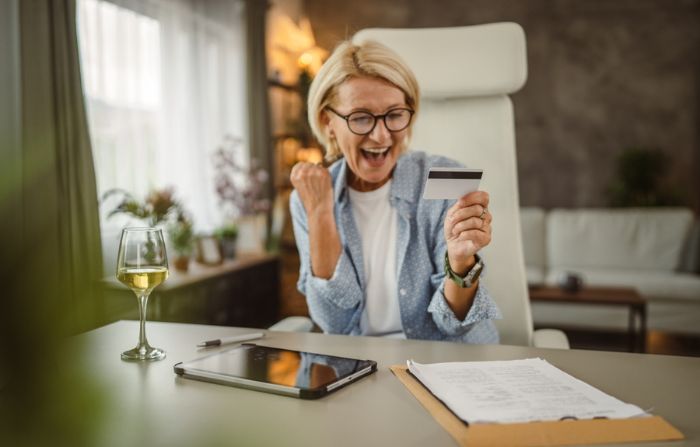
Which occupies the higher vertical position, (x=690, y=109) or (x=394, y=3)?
(x=394, y=3)

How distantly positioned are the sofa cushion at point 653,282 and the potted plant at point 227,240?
1.78 metres

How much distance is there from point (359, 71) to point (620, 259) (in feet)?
10.8

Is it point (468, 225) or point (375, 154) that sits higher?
point (375, 154)

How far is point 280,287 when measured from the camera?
368 centimetres

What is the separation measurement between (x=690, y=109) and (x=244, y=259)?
13.0 ft

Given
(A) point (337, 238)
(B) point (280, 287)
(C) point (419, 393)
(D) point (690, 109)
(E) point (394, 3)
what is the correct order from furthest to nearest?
(E) point (394, 3)
(D) point (690, 109)
(B) point (280, 287)
(A) point (337, 238)
(C) point (419, 393)

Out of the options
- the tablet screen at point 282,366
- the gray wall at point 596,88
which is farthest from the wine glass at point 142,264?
the gray wall at point 596,88

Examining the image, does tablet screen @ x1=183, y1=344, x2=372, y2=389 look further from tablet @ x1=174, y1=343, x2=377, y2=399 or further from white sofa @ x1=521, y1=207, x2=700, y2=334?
white sofa @ x1=521, y1=207, x2=700, y2=334

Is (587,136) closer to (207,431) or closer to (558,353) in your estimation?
(558,353)

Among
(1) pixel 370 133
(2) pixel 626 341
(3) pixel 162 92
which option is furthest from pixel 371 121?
(2) pixel 626 341

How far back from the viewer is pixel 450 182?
30.7 inches

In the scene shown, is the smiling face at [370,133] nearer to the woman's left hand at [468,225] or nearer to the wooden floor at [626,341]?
the woman's left hand at [468,225]

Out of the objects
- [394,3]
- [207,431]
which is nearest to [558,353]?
[207,431]

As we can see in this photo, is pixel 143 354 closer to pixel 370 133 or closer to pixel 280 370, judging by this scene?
pixel 280 370
